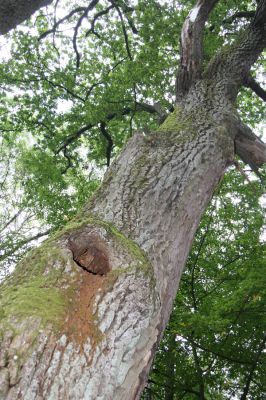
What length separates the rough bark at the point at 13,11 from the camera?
12.4 ft

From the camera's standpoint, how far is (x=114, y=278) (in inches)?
74.9

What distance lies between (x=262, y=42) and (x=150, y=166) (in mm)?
3126

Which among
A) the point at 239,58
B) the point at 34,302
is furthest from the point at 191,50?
the point at 34,302

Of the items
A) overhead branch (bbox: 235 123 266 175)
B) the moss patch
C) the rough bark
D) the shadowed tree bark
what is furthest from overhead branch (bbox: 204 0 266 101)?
the moss patch

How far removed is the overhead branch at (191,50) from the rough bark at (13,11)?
68.1 inches

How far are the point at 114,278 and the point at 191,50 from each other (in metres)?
3.36

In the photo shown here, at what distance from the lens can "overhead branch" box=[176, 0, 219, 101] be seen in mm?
4355

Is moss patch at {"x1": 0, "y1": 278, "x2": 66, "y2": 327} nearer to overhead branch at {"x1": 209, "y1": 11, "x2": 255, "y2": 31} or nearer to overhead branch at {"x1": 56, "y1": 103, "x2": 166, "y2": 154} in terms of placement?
overhead branch at {"x1": 209, "y1": 11, "x2": 255, "y2": 31}

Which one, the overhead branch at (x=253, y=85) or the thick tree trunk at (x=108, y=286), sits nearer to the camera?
the thick tree trunk at (x=108, y=286)

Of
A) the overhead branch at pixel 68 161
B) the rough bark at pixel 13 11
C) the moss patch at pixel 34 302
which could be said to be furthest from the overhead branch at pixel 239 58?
the overhead branch at pixel 68 161

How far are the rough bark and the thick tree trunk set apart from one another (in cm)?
207

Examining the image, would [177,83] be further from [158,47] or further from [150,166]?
[158,47]

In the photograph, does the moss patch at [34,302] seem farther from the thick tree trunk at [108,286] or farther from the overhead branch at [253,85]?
the overhead branch at [253,85]

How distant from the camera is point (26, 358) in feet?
4.64
